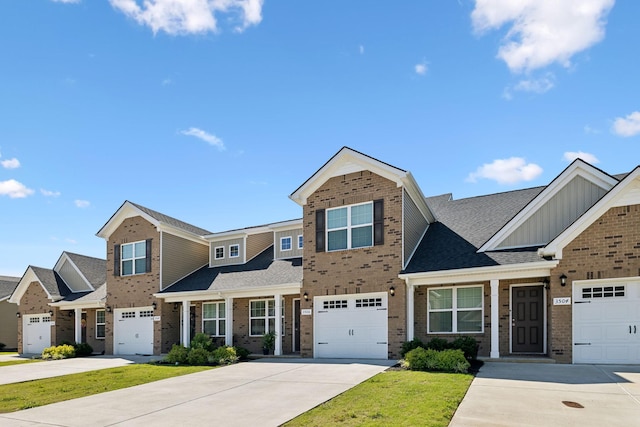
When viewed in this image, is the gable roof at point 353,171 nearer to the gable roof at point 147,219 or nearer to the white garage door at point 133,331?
the gable roof at point 147,219

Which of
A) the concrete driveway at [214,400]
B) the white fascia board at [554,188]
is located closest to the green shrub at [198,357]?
the concrete driveway at [214,400]

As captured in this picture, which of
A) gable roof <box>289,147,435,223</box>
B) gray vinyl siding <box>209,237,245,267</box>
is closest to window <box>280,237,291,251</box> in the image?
gray vinyl siding <box>209,237,245,267</box>

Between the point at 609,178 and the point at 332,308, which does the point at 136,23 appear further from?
the point at 609,178

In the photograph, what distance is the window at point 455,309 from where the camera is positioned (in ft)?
51.3

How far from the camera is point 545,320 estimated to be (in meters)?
14.9

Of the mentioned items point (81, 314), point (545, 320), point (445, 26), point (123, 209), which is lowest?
point (81, 314)

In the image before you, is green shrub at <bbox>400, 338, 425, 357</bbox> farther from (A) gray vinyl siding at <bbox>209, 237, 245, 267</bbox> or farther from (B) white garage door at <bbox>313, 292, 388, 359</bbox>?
(A) gray vinyl siding at <bbox>209, 237, 245, 267</bbox>

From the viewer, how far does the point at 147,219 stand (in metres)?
22.3

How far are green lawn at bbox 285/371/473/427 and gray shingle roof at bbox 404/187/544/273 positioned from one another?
4742mm

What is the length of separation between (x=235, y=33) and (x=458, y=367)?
11529mm

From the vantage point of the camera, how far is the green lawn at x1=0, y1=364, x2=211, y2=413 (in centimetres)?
1083

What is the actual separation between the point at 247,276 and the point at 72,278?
1377 cm

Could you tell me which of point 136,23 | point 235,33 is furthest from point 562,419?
point 136,23

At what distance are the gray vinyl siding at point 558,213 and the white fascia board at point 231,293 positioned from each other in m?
7.94
